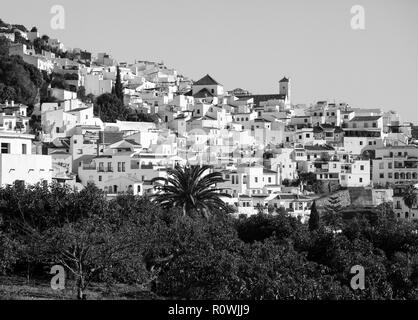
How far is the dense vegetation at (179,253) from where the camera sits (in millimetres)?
18875

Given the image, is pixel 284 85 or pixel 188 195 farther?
pixel 284 85

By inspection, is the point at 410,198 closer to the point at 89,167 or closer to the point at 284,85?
the point at 89,167

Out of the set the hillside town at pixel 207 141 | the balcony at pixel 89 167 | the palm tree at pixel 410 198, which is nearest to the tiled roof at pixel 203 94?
the hillside town at pixel 207 141

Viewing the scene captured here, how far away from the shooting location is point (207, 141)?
61.5 meters

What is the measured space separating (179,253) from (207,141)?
3991cm

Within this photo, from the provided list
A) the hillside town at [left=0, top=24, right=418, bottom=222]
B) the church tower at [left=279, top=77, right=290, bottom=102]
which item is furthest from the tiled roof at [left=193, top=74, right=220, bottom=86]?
the church tower at [left=279, top=77, right=290, bottom=102]

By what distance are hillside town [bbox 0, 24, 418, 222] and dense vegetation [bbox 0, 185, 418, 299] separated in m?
4.50

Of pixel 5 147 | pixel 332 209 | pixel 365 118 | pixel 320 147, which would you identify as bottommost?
pixel 332 209

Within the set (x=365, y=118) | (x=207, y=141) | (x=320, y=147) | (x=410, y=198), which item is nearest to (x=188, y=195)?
(x=410, y=198)

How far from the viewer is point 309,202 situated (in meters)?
50.0

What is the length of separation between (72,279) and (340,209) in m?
31.3

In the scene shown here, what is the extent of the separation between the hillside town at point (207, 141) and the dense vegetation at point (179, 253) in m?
4.50

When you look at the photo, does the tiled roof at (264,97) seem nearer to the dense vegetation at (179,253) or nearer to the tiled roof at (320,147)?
the tiled roof at (320,147)
